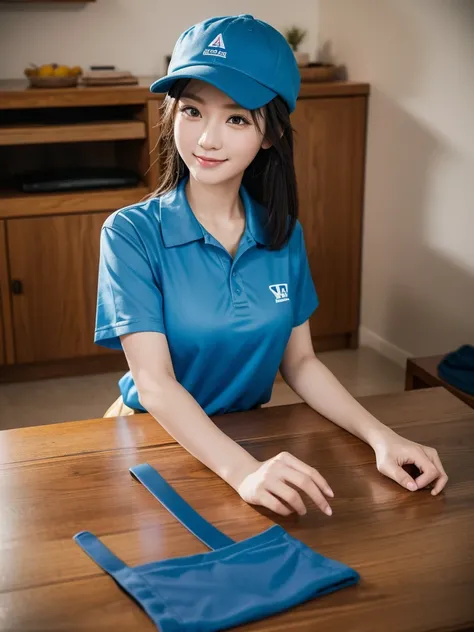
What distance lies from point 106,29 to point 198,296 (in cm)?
260

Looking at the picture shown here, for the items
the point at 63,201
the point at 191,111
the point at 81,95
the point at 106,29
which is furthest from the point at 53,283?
the point at 191,111

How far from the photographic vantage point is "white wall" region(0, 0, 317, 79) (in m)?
3.69

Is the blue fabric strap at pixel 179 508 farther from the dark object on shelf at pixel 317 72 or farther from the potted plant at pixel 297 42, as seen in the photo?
the potted plant at pixel 297 42

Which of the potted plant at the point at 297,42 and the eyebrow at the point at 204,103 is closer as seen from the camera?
the eyebrow at the point at 204,103

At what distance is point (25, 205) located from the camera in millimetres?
3299

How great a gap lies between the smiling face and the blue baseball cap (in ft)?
0.15

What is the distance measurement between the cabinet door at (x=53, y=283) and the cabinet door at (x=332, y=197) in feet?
2.76

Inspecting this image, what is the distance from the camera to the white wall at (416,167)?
310 cm

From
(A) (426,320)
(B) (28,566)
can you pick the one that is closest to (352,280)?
(A) (426,320)

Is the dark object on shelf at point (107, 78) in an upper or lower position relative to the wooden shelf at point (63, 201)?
upper

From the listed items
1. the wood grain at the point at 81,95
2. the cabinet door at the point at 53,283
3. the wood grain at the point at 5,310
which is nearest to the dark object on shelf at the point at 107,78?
Answer: the wood grain at the point at 81,95

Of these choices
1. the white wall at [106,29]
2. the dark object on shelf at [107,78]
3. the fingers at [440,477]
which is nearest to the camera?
the fingers at [440,477]

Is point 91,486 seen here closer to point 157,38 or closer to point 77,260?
point 77,260

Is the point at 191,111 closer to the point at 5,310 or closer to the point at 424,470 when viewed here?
the point at 424,470
